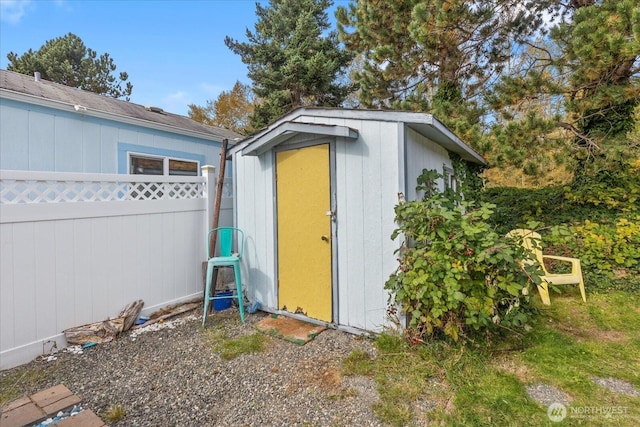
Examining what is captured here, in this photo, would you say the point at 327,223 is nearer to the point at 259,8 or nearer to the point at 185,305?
the point at 185,305

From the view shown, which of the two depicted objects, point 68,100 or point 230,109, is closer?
point 68,100

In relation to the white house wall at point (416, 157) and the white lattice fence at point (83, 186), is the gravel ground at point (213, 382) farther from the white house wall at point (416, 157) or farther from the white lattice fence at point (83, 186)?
the white house wall at point (416, 157)

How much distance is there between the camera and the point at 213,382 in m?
2.51

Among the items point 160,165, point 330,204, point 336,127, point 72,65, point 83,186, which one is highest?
point 72,65

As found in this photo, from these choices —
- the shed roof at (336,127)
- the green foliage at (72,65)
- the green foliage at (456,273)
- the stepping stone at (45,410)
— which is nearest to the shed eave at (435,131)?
the shed roof at (336,127)

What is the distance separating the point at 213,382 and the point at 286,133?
8.59 feet

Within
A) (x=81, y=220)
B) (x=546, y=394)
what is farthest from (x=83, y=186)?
(x=546, y=394)

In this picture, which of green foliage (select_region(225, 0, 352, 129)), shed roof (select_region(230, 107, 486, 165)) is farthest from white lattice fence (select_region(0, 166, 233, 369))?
green foliage (select_region(225, 0, 352, 129))

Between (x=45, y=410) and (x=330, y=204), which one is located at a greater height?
(x=330, y=204)

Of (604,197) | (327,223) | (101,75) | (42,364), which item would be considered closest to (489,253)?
(327,223)

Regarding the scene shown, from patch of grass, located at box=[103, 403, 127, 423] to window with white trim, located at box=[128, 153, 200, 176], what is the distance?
487 centimetres

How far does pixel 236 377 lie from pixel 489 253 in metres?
2.29

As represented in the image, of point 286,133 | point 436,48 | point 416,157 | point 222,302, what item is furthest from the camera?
point 436,48

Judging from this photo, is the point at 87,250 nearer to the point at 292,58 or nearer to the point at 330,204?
the point at 330,204
